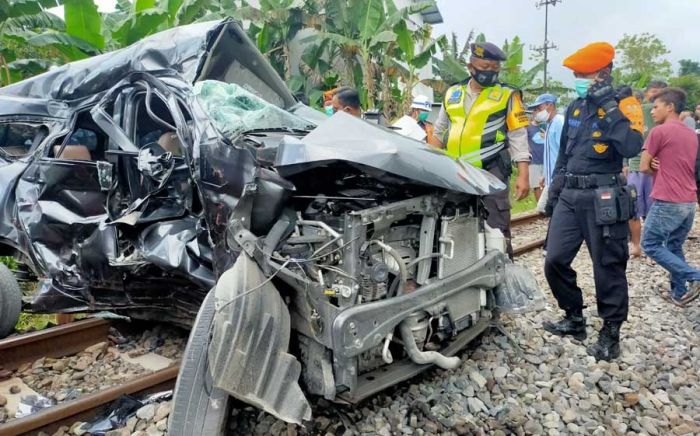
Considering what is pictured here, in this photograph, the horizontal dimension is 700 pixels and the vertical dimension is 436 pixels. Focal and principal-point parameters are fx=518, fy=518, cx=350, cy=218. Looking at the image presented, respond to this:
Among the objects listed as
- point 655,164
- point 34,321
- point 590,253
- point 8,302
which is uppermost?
point 655,164

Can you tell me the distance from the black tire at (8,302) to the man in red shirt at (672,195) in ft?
17.5

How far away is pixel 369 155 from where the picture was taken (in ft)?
7.86

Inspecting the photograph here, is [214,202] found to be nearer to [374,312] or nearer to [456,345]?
[374,312]

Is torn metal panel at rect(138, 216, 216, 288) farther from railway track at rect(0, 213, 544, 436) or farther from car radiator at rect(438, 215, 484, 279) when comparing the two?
car radiator at rect(438, 215, 484, 279)

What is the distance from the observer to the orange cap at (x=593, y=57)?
3477mm

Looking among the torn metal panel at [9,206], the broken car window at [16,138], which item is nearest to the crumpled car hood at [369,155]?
the torn metal panel at [9,206]

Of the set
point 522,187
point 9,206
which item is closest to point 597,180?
point 522,187

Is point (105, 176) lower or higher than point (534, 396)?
higher

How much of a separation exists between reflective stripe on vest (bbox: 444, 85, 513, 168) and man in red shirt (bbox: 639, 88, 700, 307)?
5.53 feet

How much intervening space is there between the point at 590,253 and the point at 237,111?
8.41ft

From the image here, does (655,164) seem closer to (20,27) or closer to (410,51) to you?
(410,51)

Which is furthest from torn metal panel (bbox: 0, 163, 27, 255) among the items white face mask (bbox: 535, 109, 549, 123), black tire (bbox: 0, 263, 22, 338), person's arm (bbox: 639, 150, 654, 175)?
white face mask (bbox: 535, 109, 549, 123)

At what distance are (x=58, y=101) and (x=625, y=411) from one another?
4.65 meters

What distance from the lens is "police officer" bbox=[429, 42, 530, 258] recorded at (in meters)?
4.23
